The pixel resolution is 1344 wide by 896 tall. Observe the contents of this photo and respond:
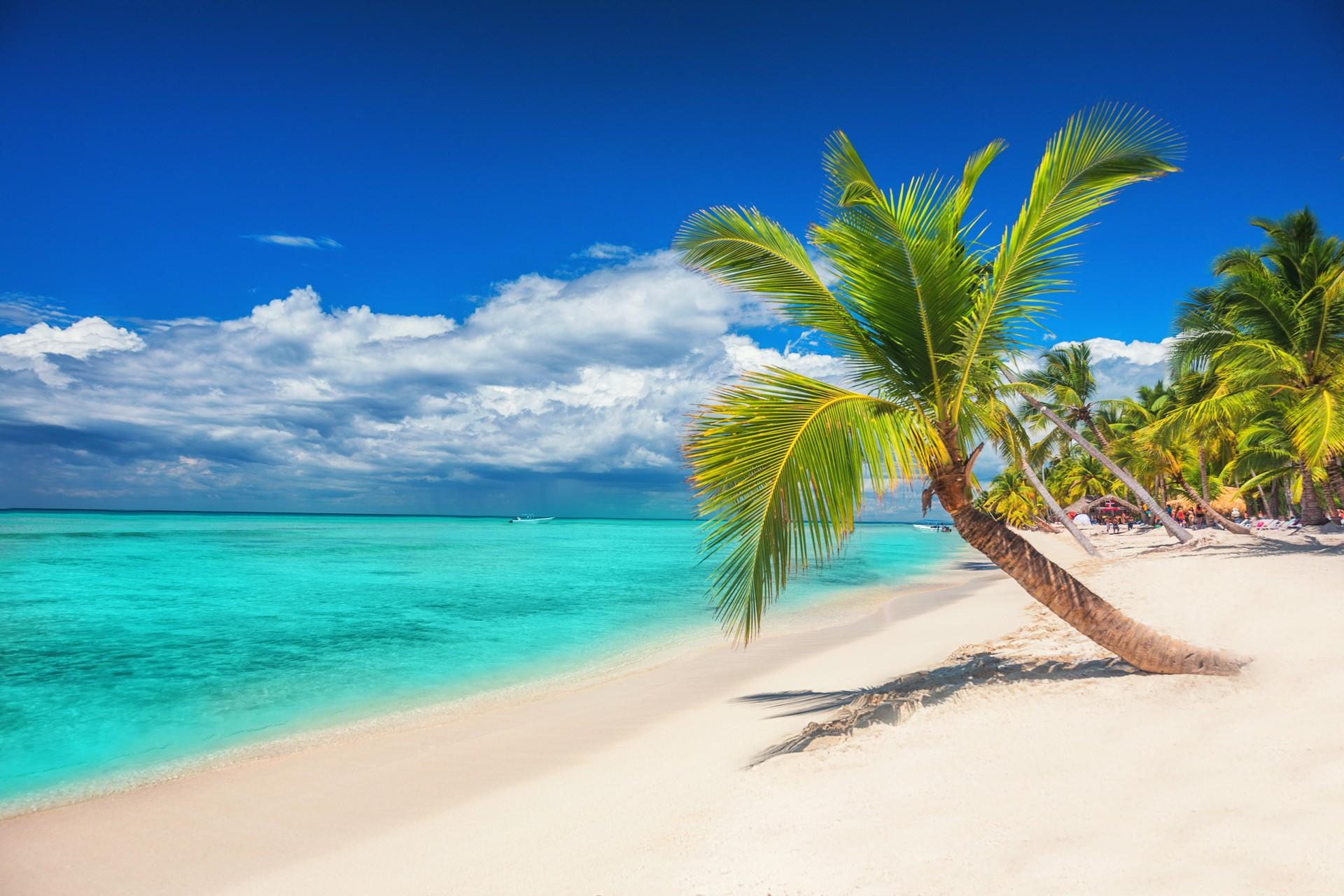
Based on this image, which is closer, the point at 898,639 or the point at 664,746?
the point at 664,746

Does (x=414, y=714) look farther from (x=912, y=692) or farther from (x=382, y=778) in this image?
(x=912, y=692)

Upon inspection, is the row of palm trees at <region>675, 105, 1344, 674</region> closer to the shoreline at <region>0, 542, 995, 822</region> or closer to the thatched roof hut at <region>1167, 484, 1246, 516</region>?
the shoreline at <region>0, 542, 995, 822</region>

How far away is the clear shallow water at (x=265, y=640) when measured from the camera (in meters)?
7.93

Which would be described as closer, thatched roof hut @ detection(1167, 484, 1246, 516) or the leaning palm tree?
the leaning palm tree

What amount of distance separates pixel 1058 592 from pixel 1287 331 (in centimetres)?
1286

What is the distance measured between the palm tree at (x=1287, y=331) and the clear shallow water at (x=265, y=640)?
1069cm

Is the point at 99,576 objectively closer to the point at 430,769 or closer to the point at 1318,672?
the point at 430,769

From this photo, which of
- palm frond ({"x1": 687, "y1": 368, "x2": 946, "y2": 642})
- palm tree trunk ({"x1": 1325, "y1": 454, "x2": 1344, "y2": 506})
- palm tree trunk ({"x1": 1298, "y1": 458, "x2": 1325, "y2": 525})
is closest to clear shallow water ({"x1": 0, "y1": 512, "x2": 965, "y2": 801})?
palm frond ({"x1": 687, "y1": 368, "x2": 946, "y2": 642})

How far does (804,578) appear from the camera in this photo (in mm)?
25453

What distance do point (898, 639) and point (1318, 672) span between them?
715 cm

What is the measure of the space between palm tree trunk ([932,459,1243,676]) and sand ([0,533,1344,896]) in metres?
0.25

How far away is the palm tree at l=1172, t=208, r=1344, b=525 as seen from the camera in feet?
39.8

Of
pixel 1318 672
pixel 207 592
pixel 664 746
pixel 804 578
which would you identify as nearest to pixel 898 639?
pixel 664 746

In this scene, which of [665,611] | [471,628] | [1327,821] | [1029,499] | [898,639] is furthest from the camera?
[1029,499]
